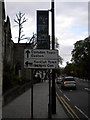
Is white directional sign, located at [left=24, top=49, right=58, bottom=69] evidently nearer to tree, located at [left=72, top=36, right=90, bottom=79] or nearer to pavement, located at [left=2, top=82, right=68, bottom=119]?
pavement, located at [left=2, top=82, right=68, bottom=119]

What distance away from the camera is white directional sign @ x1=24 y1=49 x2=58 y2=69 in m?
11.6

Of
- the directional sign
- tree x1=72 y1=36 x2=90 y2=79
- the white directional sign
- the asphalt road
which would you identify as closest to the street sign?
the white directional sign

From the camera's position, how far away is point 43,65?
11.5 m

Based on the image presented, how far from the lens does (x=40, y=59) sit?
11.6 meters

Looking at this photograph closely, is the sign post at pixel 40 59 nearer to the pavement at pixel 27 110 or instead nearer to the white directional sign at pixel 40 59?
the white directional sign at pixel 40 59

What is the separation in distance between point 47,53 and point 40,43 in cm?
65

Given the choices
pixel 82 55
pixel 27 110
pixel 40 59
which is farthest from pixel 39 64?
pixel 82 55

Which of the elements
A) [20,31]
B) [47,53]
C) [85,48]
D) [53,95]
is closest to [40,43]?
[47,53]

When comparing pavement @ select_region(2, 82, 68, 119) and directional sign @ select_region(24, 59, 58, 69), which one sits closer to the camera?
directional sign @ select_region(24, 59, 58, 69)

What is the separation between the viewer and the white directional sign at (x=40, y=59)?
11.6 metres

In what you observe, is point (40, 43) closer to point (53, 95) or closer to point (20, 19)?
point (53, 95)

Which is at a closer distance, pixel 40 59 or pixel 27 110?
pixel 40 59

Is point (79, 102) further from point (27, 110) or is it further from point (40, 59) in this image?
point (40, 59)

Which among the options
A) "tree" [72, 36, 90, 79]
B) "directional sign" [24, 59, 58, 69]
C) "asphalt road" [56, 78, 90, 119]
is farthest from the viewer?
"tree" [72, 36, 90, 79]
